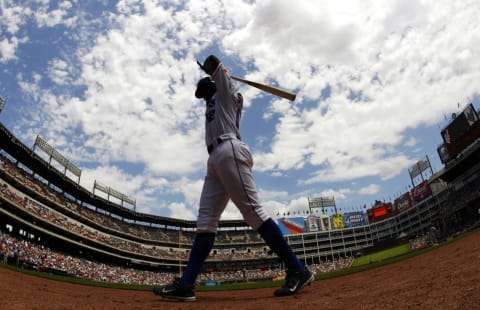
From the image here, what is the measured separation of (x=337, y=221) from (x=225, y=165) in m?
83.1

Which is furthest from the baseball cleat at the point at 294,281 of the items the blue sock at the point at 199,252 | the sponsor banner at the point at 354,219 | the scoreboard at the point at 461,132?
the sponsor banner at the point at 354,219

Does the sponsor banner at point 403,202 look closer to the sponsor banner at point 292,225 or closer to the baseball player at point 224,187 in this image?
the sponsor banner at point 292,225

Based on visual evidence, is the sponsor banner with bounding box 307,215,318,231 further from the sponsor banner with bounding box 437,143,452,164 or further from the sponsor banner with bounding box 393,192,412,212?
the sponsor banner with bounding box 437,143,452,164

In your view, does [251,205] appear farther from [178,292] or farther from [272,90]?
[272,90]

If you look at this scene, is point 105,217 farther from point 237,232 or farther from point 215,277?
point 237,232

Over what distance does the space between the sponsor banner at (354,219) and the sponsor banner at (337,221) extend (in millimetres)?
1830

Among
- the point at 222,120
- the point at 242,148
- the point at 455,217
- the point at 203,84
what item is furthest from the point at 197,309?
the point at 455,217

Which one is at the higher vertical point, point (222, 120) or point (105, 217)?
point (105, 217)

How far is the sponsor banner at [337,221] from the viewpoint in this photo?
80.2 m

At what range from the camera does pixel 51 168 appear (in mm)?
38188

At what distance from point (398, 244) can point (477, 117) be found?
88.5ft

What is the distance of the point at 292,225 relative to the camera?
78.8 meters

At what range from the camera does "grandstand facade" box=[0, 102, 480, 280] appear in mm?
31734

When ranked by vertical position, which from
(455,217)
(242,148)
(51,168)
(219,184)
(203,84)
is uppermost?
(51,168)
